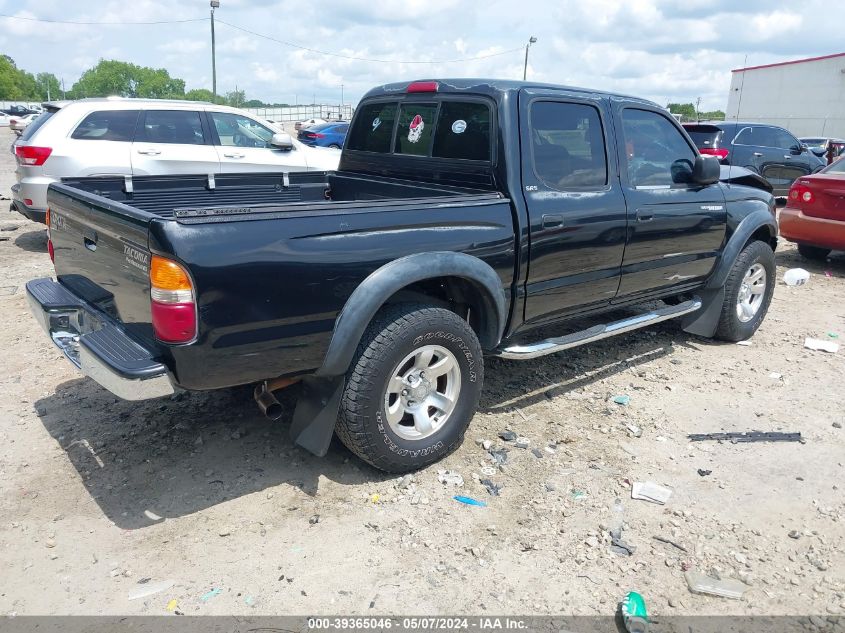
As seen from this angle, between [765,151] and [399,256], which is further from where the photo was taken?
[765,151]

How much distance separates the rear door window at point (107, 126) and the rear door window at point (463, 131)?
5274 mm

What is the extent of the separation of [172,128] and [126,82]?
13220cm

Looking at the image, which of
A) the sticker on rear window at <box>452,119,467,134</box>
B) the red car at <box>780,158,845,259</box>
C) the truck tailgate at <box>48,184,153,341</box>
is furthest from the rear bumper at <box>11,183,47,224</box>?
the red car at <box>780,158,845,259</box>

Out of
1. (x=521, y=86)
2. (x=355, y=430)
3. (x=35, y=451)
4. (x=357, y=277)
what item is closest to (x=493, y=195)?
(x=521, y=86)

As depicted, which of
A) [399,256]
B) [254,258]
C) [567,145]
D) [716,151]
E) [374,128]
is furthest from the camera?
[716,151]

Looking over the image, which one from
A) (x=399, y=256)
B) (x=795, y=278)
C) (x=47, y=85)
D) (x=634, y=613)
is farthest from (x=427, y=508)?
(x=47, y=85)

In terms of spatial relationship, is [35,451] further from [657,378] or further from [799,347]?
[799,347]

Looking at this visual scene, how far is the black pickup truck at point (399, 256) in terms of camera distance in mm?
2756

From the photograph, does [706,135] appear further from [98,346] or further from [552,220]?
[98,346]

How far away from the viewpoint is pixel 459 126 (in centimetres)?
402

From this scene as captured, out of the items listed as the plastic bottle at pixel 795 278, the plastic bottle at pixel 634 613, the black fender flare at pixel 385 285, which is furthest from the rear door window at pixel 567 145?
the plastic bottle at pixel 795 278

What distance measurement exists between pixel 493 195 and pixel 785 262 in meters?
7.18

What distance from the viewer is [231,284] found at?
8.85 feet

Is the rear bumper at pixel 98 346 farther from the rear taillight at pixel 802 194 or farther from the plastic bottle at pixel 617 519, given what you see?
the rear taillight at pixel 802 194
